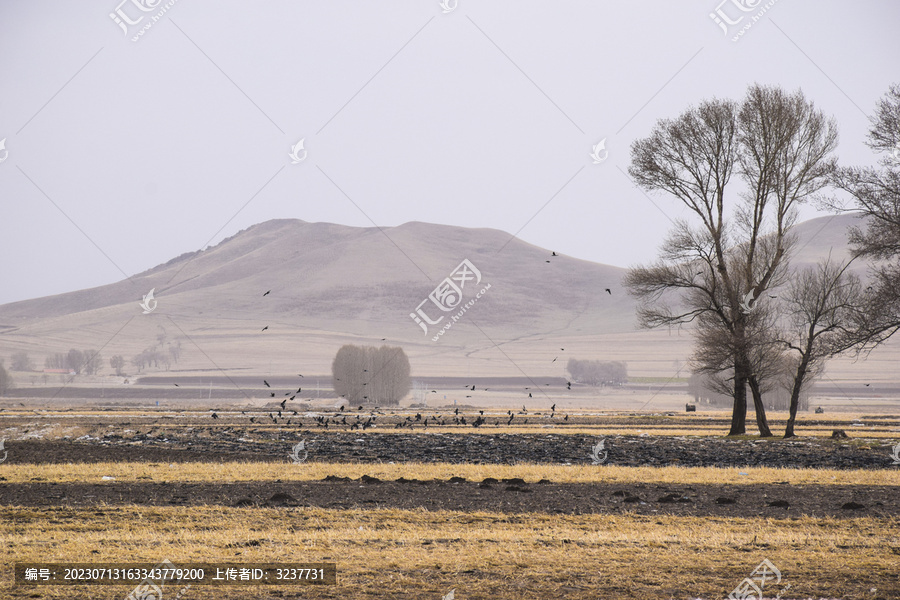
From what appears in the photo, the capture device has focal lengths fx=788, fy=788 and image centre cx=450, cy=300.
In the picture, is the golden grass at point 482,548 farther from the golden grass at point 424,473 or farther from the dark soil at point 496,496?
the golden grass at point 424,473

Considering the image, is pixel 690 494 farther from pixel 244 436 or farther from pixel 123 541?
pixel 244 436

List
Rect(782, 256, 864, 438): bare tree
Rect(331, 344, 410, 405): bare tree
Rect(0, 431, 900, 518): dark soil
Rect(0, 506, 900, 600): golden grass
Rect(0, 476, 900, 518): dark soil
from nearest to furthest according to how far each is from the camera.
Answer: Rect(0, 506, 900, 600): golden grass
Rect(0, 476, 900, 518): dark soil
Rect(0, 431, 900, 518): dark soil
Rect(782, 256, 864, 438): bare tree
Rect(331, 344, 410, 405): bare tree

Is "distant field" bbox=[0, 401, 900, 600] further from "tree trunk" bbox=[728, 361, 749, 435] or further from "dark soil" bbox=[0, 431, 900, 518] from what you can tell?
"tree trunk" bbox=[728, 361, 749, 435]

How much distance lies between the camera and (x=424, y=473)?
2155 cm

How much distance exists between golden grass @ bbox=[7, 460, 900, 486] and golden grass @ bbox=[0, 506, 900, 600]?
538 centimetres

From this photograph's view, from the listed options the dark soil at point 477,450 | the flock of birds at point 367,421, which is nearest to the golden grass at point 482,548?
the dark soil at point 477,450

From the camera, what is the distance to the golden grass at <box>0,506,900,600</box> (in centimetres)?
968

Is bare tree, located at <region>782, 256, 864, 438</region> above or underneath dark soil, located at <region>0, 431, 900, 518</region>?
above

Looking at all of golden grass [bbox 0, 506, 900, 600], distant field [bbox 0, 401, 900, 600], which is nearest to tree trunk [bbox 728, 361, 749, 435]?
distant field [bbox 0, 401, 900, 600]

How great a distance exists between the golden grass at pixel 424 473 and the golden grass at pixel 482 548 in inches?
212

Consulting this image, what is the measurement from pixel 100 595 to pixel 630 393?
16594 centimetres

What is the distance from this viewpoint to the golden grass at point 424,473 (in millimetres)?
19859

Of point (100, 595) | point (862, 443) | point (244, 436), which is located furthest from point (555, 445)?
point (100, 595)

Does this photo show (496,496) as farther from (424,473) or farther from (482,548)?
(482,548)
